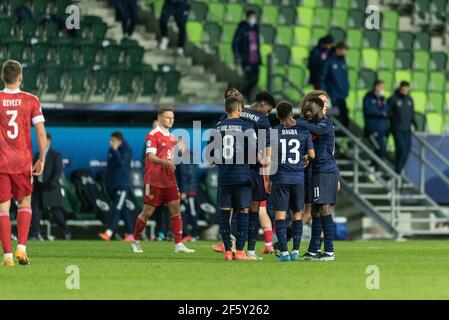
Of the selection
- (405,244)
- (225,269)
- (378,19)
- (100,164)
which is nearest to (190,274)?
(225,269)

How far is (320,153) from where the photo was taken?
1803 centimetres

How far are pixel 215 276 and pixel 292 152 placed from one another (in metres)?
2.90

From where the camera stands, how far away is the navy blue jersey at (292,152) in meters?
17.6

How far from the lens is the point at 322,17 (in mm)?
34156

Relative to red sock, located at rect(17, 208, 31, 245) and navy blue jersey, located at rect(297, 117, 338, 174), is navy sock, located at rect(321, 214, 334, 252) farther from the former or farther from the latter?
red sock, located at rect(17, 208, 31, 245)

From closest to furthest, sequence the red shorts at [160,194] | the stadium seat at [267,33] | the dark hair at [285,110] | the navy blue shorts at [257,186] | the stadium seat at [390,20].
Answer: the dark hair at [285,110], the navy blue shorts at [257,186], the red shorts at [160,194], the stadium seat at [267,33], the stadium seat at [390,20]

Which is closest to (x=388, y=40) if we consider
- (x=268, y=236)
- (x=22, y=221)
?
(x=268, y=236)

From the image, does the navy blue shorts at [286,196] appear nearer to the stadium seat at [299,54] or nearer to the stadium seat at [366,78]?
the stadium seat at [299,54]

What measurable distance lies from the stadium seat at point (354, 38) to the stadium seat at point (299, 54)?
53.0 inches

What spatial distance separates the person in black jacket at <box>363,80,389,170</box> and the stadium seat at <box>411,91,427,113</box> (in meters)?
3.11

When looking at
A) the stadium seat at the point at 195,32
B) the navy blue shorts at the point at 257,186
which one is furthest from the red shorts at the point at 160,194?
the stadium seat at the point at 195,32

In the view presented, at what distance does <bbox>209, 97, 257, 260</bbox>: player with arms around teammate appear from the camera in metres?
17.7

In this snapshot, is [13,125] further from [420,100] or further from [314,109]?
[420,100]

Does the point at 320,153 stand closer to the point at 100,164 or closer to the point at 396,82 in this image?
the point at 100,164
